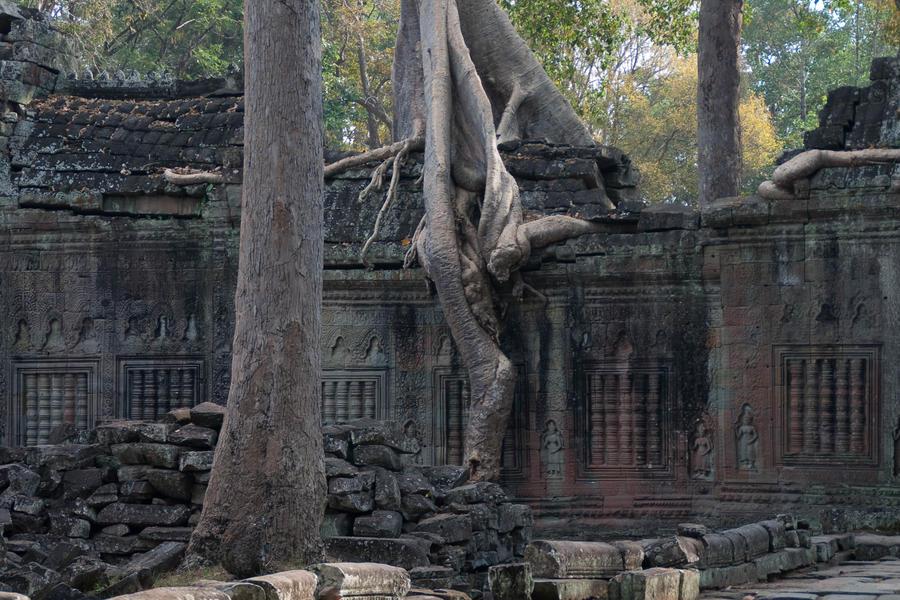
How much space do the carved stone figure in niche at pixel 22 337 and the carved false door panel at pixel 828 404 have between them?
6836 mm

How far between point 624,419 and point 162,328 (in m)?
4.32

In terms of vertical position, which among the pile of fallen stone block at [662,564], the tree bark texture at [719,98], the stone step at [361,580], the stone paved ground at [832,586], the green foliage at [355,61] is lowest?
the stone paved ground at [832,586]

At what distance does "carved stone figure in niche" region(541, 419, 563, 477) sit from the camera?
39.3ft

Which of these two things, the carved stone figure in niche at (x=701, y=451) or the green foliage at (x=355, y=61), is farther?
the green foliage at (x=355, y=61)

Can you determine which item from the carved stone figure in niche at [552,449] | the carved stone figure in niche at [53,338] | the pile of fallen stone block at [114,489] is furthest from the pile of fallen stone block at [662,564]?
the carved stone figure in niche at [53,338]

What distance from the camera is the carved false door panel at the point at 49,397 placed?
42.1 feet

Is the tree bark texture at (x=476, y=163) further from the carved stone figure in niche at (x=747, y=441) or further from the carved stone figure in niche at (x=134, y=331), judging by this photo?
the carved stone figure in niche at (x=134, y=331)

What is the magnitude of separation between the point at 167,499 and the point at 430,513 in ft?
5.26

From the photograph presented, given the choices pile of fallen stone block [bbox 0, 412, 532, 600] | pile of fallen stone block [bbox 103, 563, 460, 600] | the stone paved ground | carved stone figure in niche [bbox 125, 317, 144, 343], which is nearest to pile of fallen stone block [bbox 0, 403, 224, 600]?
Result: pile of fallen stone block [bbox 0, 412, 532, 600]

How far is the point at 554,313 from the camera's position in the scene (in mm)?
12047

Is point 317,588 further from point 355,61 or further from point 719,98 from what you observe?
point 355,61

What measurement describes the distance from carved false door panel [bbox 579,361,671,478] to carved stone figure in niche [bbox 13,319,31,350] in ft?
17.2

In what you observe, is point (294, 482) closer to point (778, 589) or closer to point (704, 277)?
point (778, 589)

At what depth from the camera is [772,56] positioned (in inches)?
1281
